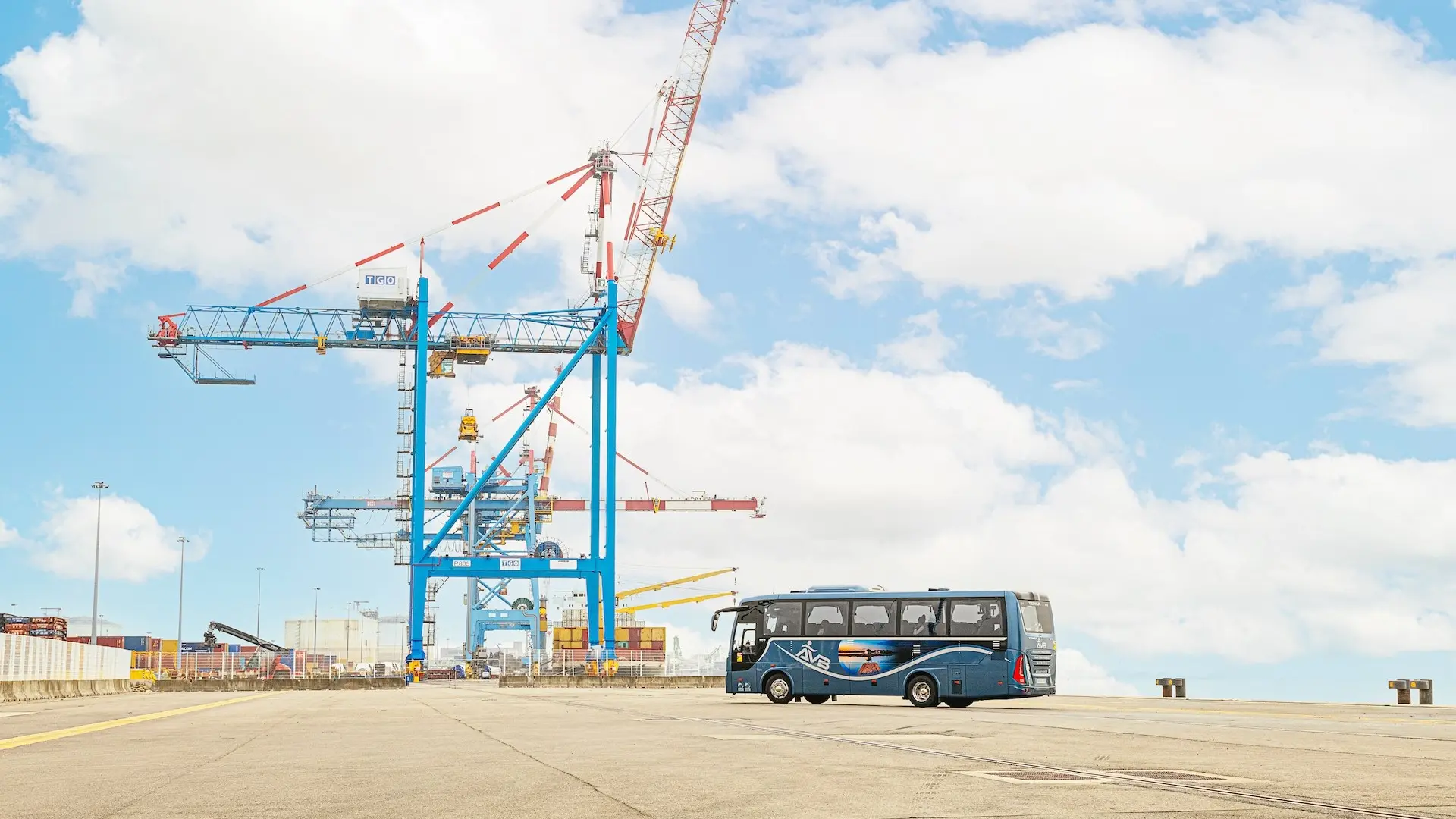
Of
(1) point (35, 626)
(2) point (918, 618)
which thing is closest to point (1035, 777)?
(2) point (918, 618)

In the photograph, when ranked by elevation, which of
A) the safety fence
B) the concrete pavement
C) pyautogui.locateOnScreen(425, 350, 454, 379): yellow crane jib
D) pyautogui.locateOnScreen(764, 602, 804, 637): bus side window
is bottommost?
the safety fence

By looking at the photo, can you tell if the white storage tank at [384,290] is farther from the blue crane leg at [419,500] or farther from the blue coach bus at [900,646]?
the blue coach bus at [900,646]

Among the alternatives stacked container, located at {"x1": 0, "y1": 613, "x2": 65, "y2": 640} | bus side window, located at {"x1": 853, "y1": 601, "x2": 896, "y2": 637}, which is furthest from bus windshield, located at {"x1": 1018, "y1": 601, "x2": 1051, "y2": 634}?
stacked container, located at {"x1": 0, "y1": 613, "x2": 65, "y2": 640}

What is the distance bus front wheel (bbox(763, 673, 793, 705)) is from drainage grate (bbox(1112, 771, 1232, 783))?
64.7ft

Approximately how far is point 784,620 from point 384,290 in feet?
127

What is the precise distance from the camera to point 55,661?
3750 centimetres

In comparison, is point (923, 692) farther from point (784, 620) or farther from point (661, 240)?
point (661, 240)

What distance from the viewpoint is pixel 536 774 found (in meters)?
10.0

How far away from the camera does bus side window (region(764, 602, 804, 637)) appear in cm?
2933

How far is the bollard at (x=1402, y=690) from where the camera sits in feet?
96.3

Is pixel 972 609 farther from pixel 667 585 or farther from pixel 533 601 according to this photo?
pixel 667 585

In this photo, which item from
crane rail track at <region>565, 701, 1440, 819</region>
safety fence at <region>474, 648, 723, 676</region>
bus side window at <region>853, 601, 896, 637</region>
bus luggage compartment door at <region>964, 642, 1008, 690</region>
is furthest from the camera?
safety fence at <region>474, 648, 723, 676</region>

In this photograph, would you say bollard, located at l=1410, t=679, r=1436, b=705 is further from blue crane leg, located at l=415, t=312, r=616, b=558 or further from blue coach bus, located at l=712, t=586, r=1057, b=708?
blue crane leg, located at l=415, t=312, r=616, b=558

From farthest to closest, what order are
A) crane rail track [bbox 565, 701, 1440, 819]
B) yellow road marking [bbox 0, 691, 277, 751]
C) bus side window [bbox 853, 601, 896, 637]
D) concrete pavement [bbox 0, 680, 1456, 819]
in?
bus side window [bbox 853, 601, 896, 637], yellow road marking [bbox 0, 691, 277, 751], concrete pavement [bbox 0, 680, 1456, 819], crane rail track [bbox 565, 701, 1440, 819]
